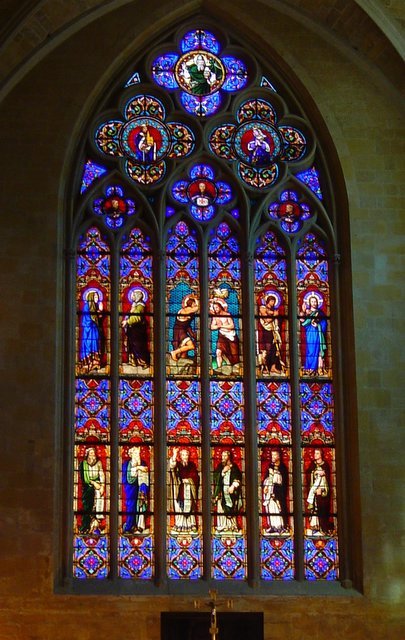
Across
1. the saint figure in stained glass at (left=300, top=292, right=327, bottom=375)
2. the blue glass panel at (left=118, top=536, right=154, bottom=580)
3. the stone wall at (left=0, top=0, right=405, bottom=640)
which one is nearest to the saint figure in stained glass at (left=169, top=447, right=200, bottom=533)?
the blue glass panel at (left=118, top=536, right=154, bottom=580)

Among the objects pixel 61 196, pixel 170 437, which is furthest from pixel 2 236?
pixel 170 437

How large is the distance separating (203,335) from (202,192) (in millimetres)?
2056

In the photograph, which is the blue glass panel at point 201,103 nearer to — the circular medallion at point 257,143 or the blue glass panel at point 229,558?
the circular medallion at point 257,143

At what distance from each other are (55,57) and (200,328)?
4.17 metres

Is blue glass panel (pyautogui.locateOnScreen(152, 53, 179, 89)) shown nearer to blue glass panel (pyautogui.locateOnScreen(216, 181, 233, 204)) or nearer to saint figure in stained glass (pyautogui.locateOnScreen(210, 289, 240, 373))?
blue glass panel (pyautogui.locateOnScreen(216, 181, 233, 204))

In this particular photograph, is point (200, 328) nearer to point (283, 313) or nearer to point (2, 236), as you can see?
point (283, 313)

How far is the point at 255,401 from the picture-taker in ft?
58.4

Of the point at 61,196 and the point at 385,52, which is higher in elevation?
the point at 385,52

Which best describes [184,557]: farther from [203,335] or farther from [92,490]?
[203,335]

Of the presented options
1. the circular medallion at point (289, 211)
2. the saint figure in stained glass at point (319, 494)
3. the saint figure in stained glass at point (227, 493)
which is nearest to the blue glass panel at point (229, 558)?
the saint figure in stained glass at point (227, 493)

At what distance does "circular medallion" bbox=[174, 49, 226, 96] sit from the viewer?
19.2m

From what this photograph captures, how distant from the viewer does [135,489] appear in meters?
17.5

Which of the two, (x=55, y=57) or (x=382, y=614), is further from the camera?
(x=55, y=57)

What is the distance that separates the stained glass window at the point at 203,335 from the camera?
1742 cm
